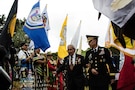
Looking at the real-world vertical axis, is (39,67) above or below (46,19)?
below

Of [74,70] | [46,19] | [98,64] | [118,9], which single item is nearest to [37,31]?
[46,19]

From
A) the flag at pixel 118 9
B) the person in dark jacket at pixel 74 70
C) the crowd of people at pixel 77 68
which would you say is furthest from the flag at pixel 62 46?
the flag at pixel 118 9

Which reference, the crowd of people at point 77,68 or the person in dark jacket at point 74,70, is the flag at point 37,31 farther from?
the person in dark jacket at point 74,70

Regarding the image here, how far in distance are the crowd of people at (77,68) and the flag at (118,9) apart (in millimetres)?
4558

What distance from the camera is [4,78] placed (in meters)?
3.53

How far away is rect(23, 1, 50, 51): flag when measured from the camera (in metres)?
14.3

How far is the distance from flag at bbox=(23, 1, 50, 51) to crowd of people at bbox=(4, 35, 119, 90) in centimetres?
23

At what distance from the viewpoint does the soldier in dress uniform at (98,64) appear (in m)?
9.48

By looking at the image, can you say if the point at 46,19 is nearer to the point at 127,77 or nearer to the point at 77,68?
the point at 77,68

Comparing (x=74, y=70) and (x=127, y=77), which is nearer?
(x=127, y=77)

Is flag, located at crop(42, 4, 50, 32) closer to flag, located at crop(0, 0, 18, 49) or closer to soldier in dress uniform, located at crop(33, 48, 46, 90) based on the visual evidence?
soldier in dress uniform, located at crop(33, 48, 46, 90)

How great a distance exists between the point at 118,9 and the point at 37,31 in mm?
9797

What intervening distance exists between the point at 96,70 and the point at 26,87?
4.26 meters

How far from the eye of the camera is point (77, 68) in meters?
11.1
